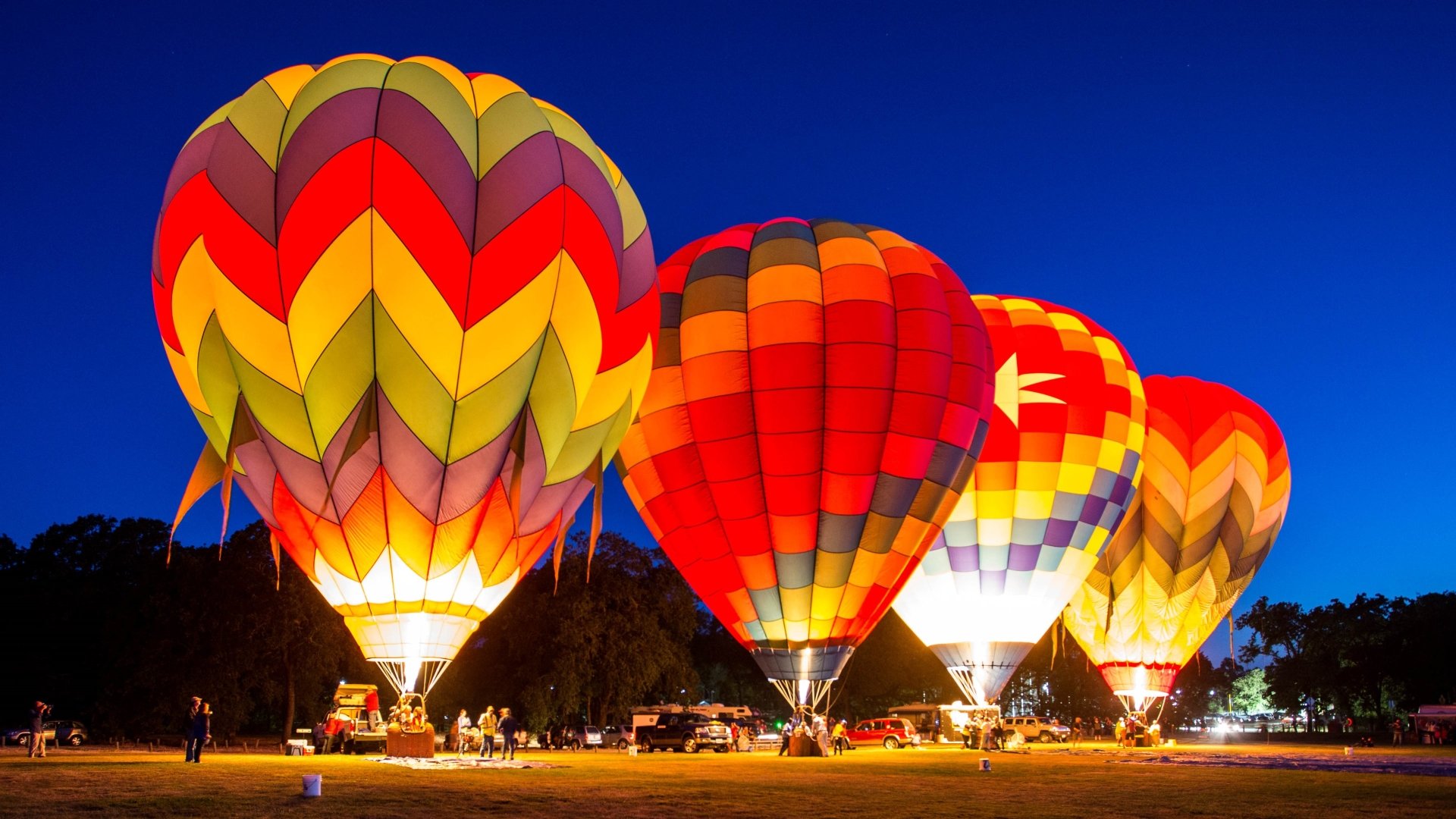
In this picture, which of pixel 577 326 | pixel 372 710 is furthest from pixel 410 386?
pixel 372 710

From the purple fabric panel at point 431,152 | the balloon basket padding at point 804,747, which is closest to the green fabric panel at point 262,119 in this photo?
the purple fabric panel at point 431,152

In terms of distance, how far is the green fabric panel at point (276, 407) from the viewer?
14.0m

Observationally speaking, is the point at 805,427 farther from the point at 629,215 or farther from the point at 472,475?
the point at 472,475

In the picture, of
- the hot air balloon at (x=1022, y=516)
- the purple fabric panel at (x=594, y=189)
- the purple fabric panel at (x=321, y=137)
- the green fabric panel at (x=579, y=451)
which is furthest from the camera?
the hot air balloon at (x=1022, y=516)

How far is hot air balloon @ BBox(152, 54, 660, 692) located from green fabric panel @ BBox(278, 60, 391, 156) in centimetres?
3

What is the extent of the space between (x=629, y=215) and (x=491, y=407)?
3.97m

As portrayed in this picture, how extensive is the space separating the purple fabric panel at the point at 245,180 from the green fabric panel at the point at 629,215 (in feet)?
14.9

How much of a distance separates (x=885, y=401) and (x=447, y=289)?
874cm

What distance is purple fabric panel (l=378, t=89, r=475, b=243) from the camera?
14102mm

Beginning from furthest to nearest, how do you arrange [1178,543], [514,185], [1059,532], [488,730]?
[1178,543], [1059,532], [488,730], [514,185]

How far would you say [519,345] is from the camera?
14.4 meters

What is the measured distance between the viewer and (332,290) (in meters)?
13.6

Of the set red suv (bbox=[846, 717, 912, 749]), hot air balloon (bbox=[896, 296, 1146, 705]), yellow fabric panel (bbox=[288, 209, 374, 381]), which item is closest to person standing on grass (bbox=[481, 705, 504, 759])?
yellow fabric panel (bbox=[288, 209, 374, 381])

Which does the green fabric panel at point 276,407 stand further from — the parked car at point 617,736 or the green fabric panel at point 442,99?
the parked car at point 617,736
